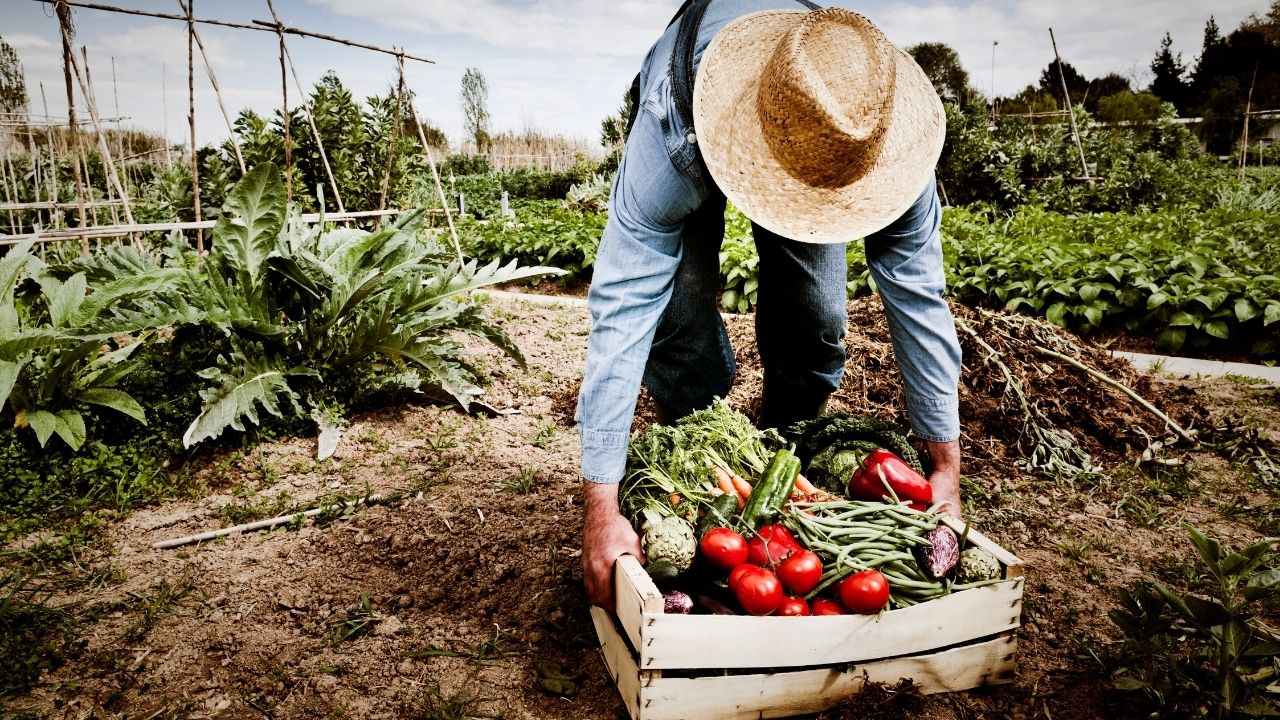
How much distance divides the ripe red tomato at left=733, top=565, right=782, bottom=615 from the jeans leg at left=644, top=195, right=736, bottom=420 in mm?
1062

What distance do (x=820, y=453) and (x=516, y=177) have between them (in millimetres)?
23709

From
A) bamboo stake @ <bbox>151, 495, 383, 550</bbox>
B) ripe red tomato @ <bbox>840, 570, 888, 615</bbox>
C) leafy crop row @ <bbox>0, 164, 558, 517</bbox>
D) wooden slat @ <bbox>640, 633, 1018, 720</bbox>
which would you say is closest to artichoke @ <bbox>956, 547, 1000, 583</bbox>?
wooden slat @ <bbox>640, 633, 1018, 720</bbox>

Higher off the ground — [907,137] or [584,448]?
[907,137]

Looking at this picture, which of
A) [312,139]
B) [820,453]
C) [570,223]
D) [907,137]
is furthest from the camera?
[570,223]

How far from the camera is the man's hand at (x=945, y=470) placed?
6.84ft

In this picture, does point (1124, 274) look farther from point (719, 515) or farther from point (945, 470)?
point (719, 515)

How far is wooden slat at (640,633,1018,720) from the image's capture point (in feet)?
5.10

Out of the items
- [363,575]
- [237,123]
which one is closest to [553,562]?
[363,575]

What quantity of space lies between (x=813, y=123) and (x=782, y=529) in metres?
0.98

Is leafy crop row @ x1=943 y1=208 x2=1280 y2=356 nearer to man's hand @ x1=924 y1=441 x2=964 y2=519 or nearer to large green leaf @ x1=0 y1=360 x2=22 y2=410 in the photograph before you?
man's hand @ x1=924 y1=441 x2=964 y2=519

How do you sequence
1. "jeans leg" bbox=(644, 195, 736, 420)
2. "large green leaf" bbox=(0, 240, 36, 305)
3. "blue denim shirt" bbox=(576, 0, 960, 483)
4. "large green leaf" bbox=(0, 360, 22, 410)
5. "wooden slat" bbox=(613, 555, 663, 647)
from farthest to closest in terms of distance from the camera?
1. "large green leaf" bbox=(0, 240, 36, 305)
2. "large green leaf" bbox=(0, 360, 22, 410)
3. "jeans leg" bbox=(644, 195, 736, 420)
4. "blue denim shirt" bbox=(576, 0, 960, 483)
5. "wooden slat" bbox=(613, 555, 663, 647)

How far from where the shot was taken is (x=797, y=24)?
158cm

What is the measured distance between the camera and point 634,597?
5.06 ft

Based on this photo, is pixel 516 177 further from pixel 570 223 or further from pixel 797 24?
pixel 797 24
